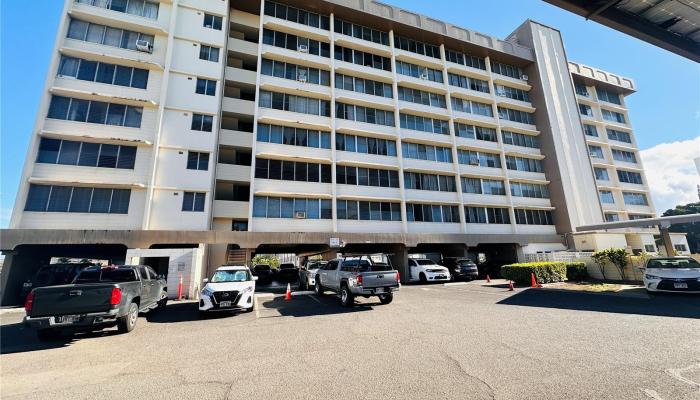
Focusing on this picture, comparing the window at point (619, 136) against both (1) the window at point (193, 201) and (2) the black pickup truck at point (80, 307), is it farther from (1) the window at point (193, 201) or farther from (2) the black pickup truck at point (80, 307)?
(2) the black pickup truck at point (80, 307)

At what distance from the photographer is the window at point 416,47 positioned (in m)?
31.4

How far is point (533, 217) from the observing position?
3116 centimetres

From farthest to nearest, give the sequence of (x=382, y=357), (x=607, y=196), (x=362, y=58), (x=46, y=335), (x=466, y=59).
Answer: (x=607, y=196)
(x=466, y=59)
(x=362, y=58)
(x=46, y=335)
(x=382, y=357)

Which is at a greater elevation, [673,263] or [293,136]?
[293,136]

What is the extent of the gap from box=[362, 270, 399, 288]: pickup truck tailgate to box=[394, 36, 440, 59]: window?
27583mm

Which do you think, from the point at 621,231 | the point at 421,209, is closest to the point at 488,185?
the point at 421,209

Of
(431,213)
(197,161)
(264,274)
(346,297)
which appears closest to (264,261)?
(264,274)

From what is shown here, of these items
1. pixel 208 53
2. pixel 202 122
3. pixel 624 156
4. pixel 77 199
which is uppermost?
pixel 208 53

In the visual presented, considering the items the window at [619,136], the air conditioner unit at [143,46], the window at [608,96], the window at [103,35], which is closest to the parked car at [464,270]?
the air conditioner unit at [143,46]

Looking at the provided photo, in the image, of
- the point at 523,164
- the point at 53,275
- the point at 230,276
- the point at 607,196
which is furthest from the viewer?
the point at 607,196

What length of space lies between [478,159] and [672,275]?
65.8 feet

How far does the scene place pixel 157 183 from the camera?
2034cm

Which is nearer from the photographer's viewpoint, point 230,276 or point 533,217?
point 230,276

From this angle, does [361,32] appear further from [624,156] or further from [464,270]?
[624,156]
